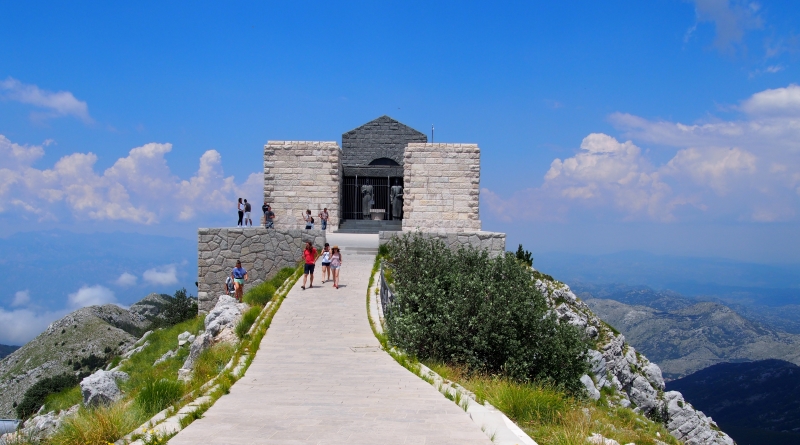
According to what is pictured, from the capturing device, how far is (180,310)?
→ 1094 inches

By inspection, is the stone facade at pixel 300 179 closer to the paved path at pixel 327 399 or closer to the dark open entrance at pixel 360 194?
the dark open entrance at pixel 360 194

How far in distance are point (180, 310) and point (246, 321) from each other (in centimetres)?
1687

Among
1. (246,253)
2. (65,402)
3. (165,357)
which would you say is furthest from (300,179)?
(65,402)

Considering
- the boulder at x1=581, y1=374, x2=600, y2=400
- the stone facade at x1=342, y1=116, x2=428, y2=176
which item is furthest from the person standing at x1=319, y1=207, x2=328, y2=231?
the boulder at x1=581, y1=374, x2=600, y2=400

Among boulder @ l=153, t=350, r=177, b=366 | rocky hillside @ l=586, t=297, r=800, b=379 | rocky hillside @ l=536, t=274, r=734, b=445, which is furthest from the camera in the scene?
rocky hillside @ l=586, t=297, r=800, b=379

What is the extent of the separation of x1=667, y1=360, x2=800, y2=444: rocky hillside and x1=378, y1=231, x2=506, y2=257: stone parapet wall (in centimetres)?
7026

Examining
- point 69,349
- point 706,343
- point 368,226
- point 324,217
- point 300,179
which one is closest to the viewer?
point 324,217

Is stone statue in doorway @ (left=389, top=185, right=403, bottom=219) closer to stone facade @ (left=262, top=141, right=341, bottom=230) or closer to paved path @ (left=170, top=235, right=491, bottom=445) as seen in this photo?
stone facade @ (left=262, top=141, right=341, bottom=230)

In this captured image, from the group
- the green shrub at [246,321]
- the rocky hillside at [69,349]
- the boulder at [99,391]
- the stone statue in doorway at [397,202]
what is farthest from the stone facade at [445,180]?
the rocky hillside at [69,349]

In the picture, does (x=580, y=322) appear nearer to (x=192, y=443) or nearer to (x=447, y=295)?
(x=447, y=295)

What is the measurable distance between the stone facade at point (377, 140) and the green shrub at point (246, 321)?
20647 mm

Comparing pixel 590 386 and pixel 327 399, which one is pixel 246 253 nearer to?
pixel 590 386

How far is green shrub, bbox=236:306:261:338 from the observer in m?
11.9

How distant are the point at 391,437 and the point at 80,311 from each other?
38.2 meters
